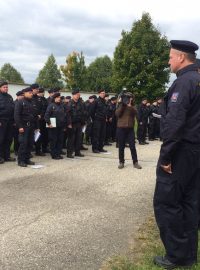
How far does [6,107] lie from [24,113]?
0.74 m

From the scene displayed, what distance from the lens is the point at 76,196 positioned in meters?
7.13

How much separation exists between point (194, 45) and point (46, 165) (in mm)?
6728

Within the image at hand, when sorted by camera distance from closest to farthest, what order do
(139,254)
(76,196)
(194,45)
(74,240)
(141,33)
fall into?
1. (194,45)
2. (139,254)
3. (74,240)
4. (76,196)
5. (141,33)

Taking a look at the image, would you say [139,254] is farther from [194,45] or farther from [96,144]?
[96,144]

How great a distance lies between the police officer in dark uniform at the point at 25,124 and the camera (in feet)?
32.5

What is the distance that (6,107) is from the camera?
10.5m

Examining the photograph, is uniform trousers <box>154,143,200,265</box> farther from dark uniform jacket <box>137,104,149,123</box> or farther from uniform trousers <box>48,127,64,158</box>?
dark uniform jacket <box>137,104,149,123</box>

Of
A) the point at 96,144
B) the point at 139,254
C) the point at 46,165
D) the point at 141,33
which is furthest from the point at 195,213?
the point at 141,33

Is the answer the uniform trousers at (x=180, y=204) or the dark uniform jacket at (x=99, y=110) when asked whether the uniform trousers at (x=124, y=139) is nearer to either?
the dark uniform jacket at (x=99, y=110)

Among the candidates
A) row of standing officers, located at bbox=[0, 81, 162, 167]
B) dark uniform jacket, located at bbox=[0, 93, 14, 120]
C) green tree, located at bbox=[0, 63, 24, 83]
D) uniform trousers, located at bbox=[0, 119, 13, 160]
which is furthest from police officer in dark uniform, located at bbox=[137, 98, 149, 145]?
green tree, located at bbox=[0, 63, 24, 83]

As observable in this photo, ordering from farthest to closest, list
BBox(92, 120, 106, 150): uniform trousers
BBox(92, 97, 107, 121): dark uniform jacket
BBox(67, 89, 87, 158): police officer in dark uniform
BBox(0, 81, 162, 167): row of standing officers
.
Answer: BBox(92, 97, 107, 121): dark uniform jacket → BBox(92, 120, 106, 150): uniform trousers → BBox(67, 89, 87, 158): police officer in dark uniform → BBox(0, 81, 162, 167): row of standing officers

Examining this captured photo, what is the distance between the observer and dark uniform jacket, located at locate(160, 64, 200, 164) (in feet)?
12.7

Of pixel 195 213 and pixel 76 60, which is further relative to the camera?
pixel 76 60

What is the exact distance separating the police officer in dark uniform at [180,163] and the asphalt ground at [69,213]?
82 centimetres
